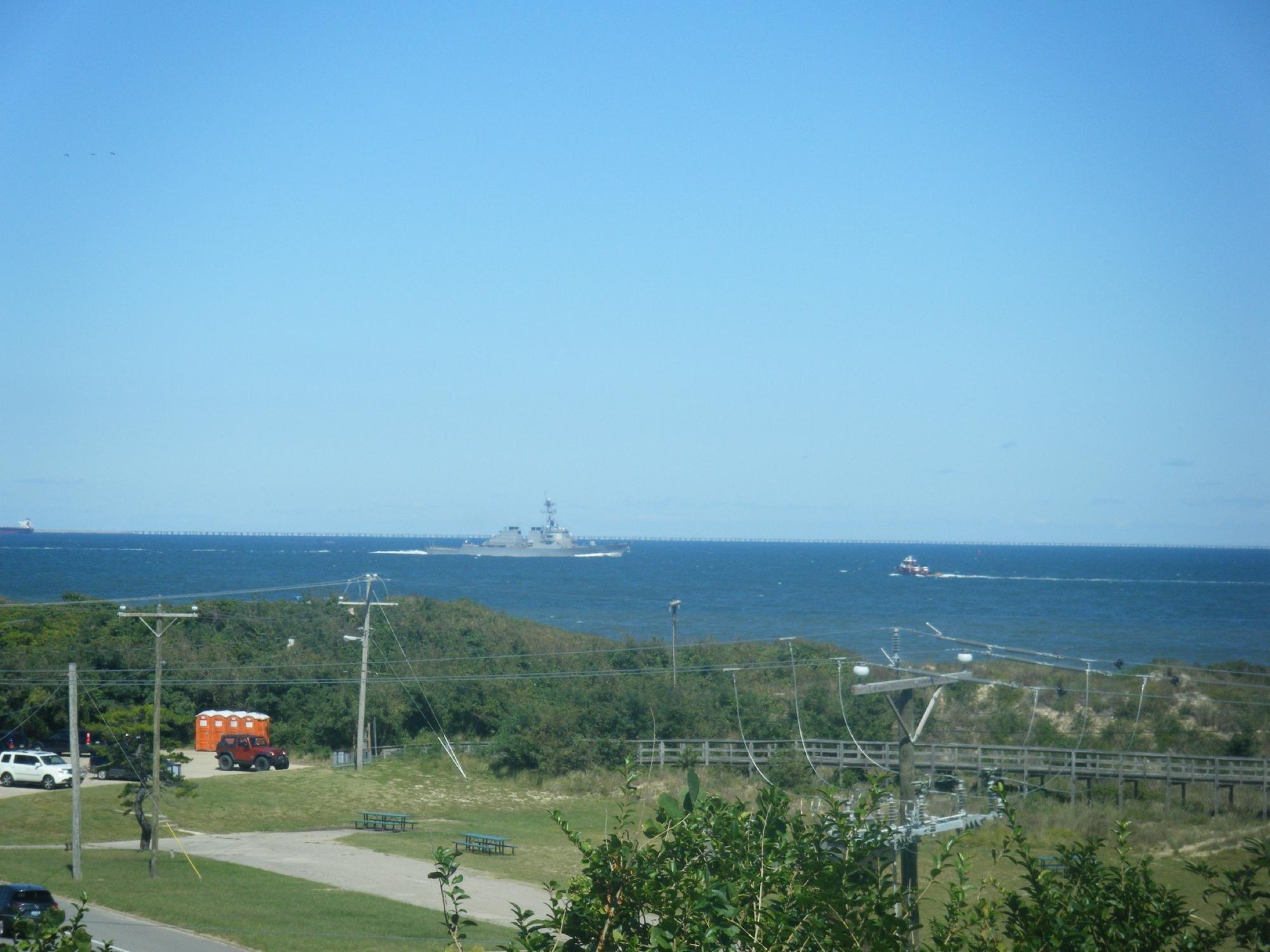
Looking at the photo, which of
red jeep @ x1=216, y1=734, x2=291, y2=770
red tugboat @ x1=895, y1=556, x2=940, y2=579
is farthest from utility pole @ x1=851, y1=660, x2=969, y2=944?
red tugboat @ x1=895, y1=556, x2=940, y2=579

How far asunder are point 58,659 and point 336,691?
10593mm

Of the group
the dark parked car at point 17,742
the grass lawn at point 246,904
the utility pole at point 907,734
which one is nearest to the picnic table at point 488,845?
the grass lawn at point 246,904

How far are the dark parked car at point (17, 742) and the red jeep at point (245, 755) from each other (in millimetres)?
5716

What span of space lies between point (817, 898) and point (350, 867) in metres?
21.6

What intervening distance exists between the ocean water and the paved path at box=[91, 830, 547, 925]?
27.0 metres

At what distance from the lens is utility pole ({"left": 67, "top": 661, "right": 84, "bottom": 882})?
21484 mm

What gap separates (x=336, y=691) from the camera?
42.0 meters

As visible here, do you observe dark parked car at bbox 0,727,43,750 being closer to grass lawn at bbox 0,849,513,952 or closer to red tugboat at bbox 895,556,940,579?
grass lawn at bbox 0,849,513,952

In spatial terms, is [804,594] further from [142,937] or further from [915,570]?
[142,937]

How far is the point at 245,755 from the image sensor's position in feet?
119

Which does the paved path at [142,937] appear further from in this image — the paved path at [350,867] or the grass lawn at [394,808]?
the grass lawn at [394,808]

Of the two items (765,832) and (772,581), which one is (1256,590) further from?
(765,832)

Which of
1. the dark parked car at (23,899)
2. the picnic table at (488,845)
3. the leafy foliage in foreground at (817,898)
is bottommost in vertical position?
the picnic table at (488,845)

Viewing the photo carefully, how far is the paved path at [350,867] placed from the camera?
20703 millimetres
